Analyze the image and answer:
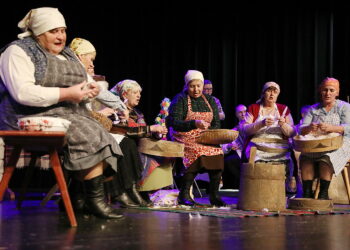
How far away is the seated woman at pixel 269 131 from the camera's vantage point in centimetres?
580

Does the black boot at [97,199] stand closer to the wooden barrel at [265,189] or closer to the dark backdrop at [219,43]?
the wooden barrel at [265,189]

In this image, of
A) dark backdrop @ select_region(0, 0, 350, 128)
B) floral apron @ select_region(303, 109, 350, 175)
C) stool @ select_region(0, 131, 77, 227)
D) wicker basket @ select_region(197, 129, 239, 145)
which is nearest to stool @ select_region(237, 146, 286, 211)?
wicker basket @ select_region(197, 129, 239, 145)

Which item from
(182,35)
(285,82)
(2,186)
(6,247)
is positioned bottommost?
(6,247)

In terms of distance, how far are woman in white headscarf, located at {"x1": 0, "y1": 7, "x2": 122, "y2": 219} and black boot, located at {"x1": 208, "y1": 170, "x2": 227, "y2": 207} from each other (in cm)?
Answer: 175

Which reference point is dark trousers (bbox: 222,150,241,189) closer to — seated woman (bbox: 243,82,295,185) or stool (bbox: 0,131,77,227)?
seated woman (bbox: 243,82,295,185)

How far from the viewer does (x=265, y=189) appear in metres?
4.76

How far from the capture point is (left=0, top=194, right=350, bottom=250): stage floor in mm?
2627

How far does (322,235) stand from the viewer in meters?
3.05

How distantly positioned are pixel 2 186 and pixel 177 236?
3.74 feet

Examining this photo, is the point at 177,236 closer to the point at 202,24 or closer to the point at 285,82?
the point at 285,82

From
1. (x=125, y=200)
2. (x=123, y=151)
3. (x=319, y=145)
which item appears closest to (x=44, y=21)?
(x=123, y=151)

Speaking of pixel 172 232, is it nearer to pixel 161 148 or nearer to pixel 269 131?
pixel 161 148

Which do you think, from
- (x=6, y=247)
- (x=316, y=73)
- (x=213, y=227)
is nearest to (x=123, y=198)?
(x=213, y=227)

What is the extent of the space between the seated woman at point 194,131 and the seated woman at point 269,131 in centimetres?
55
